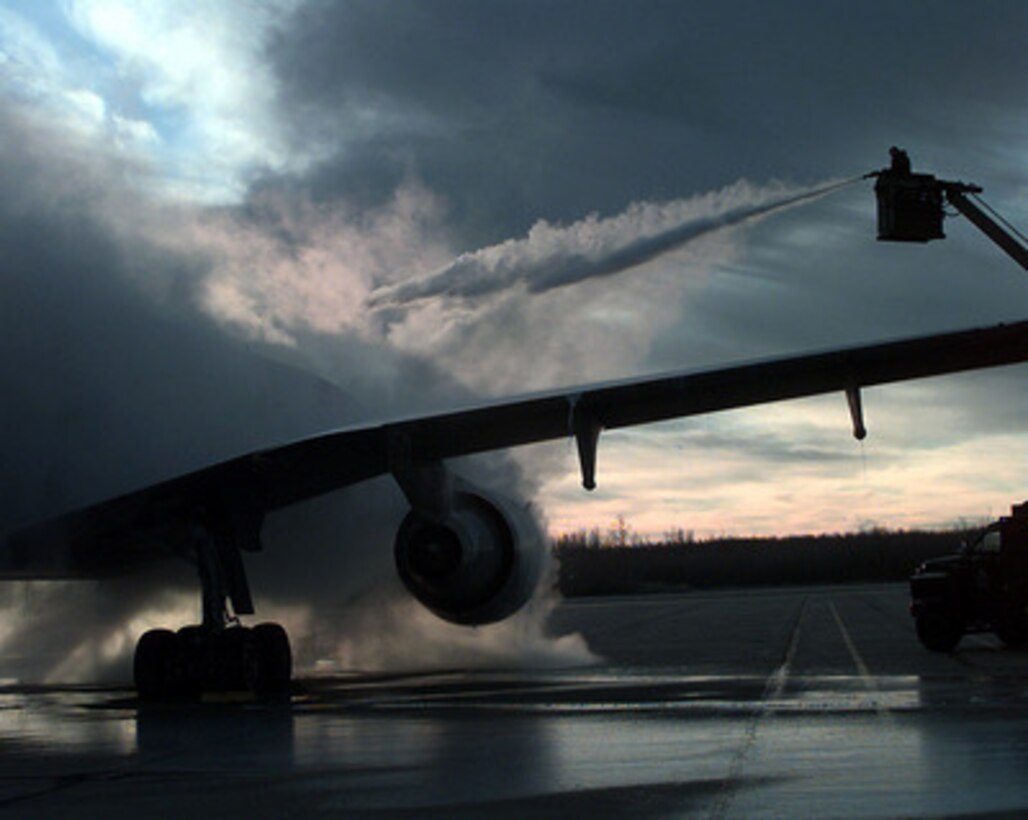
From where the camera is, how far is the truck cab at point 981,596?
999 inches

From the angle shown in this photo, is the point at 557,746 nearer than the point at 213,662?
Yes

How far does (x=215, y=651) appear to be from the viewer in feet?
61.8

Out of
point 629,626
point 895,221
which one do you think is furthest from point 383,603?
point 629,626

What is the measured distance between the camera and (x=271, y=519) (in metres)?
23.4

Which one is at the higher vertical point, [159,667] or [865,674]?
[159,667]

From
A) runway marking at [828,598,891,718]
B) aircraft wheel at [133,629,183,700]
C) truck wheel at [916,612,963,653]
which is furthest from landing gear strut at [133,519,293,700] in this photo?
truck wheel at [916,612,963,653]

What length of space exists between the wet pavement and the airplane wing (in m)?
2.05

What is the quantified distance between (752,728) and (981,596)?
14.1 meters

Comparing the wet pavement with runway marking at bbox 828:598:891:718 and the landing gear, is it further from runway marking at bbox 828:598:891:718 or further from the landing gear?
the landing gear

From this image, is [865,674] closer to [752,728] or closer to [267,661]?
[752,728]

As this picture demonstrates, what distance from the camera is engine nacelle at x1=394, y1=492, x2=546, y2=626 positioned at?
64.4 ft

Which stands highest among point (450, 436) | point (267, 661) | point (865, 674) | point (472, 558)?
point (450, 436)

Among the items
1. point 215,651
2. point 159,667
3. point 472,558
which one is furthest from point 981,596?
point 159,667

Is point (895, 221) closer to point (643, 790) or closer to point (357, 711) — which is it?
point (357, 711)
